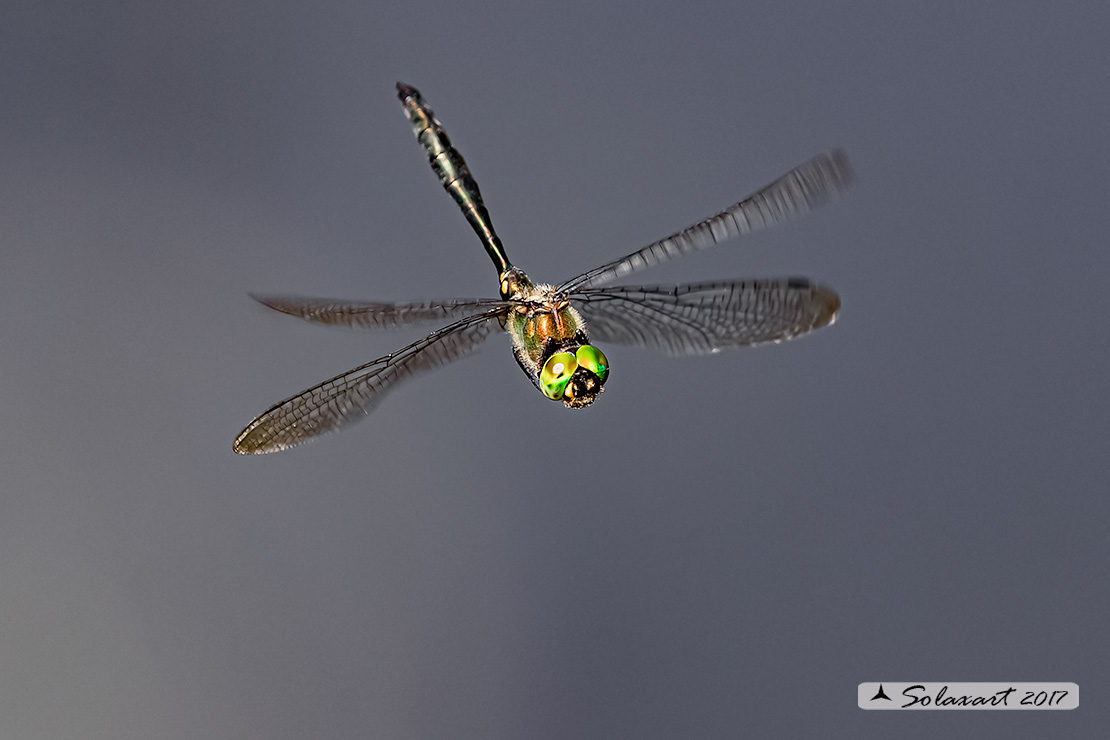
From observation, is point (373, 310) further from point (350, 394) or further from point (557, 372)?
point (557, 372)

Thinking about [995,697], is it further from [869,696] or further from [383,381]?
[383,381]

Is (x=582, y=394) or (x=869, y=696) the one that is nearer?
(x=582, y=394)

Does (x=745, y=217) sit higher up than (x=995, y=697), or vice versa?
(x=745, y=217)

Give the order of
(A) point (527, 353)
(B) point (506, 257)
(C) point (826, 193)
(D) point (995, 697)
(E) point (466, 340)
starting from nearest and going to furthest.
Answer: (C) point (826, 193)
(A) point (527, 353)
(E) point (466, 340)
(B) point (506, 257)
(D) point (995, 697)

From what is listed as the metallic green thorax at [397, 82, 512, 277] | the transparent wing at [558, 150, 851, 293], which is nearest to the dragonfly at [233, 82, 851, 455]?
the transparent wing at [558, 150, 851, 293]

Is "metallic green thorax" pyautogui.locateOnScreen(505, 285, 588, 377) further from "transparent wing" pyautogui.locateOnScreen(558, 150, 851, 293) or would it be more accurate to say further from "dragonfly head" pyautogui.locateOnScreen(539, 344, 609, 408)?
"transparent wing" pyautogui.locateOnScreen(558, 150, 851, 293)

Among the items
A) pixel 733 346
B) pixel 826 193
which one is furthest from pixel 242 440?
pixel 826 193

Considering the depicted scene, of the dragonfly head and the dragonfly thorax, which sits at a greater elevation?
the dragonfly thorax
